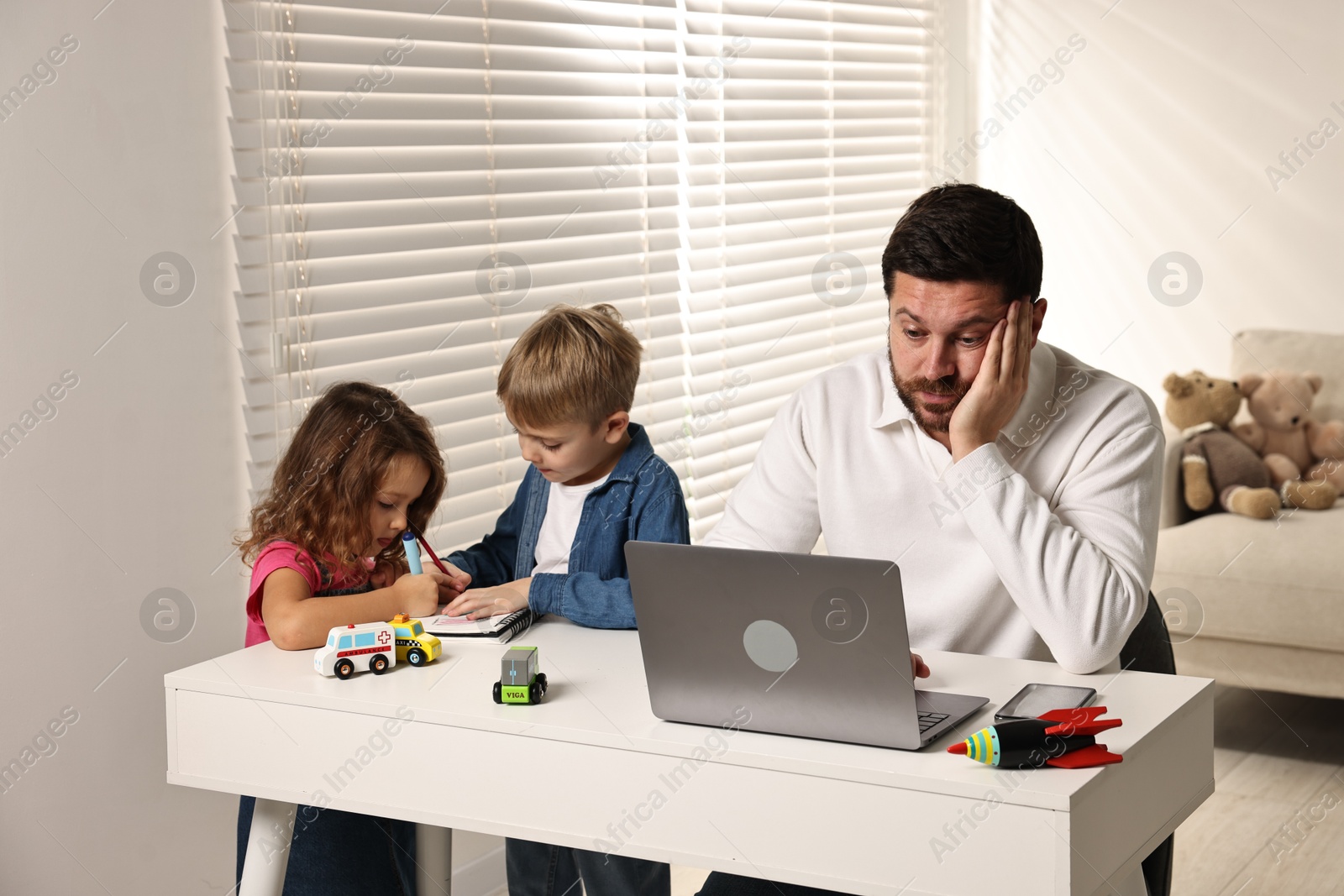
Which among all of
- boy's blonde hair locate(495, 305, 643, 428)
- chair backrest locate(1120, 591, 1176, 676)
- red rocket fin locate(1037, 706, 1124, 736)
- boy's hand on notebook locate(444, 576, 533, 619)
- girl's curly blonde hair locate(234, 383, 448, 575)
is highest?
boy's blonde hair locate(495, 305, 643, 428)

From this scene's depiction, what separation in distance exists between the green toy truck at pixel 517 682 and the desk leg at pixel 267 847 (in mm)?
366

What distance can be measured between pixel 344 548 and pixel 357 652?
0.24 m

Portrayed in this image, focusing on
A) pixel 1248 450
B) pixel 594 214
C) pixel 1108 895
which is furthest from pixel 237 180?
pixel 1248 450

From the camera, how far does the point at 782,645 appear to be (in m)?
1.17

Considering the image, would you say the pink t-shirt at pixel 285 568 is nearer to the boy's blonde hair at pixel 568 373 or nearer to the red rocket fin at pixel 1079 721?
the boy's blonde hair at pixel 568 373

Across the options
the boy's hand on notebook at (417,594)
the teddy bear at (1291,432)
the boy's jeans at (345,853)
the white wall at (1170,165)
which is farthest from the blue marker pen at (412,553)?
the white wall at (1170,165)

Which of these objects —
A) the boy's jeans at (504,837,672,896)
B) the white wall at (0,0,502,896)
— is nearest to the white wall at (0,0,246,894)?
the white wall at (0,0,502,896)

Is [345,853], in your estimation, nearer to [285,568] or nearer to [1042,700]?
[285,568]

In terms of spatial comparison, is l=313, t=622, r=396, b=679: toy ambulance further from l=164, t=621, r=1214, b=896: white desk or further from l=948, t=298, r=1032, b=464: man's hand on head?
l=948, t=298, r=1032, b=464: man's hand on head

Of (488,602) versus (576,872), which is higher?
(488,602)

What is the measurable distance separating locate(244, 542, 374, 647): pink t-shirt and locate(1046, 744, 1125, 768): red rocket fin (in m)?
0.97

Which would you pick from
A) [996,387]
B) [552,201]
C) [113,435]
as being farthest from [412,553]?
[552,201]

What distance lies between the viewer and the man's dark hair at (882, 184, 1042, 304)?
153cm

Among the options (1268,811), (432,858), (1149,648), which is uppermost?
(1149,648)
